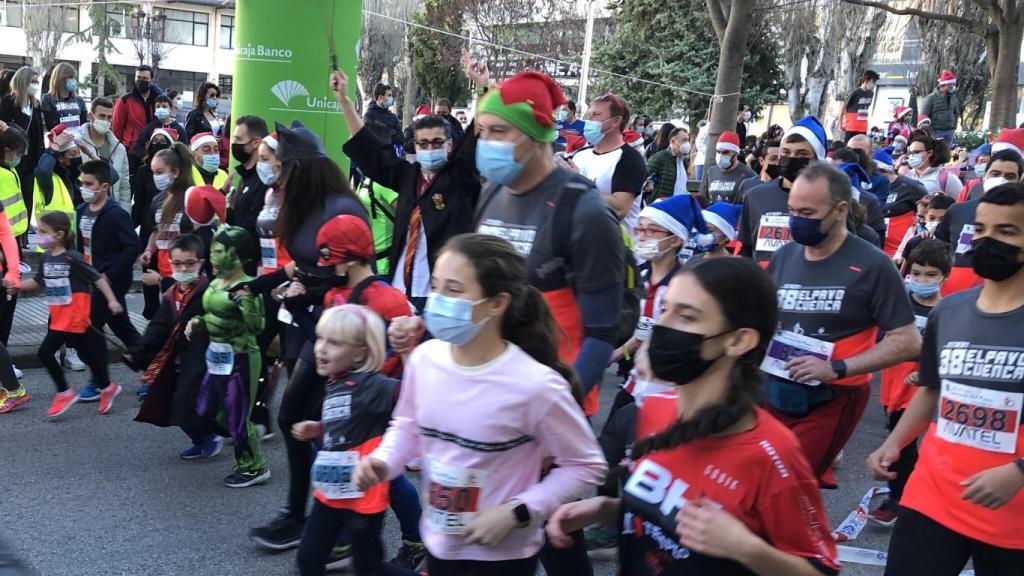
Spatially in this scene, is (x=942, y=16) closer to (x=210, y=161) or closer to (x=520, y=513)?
(x=210, y=161)

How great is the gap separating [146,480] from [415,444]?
330 centimetres

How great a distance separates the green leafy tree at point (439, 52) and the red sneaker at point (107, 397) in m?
40.9

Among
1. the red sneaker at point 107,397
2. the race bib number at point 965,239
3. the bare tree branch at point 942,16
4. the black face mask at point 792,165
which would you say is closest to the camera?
the black face mask at point 792,165

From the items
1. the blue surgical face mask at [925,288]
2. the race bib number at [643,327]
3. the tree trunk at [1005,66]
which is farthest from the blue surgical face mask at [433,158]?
the tree trunk at [1005,66]

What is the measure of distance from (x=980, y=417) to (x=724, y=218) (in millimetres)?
3214

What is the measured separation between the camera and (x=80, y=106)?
11.7 meters

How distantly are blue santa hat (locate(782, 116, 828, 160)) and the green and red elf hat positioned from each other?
239cm

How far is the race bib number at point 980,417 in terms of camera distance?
3.10 m

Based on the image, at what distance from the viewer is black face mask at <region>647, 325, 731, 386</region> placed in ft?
7.61

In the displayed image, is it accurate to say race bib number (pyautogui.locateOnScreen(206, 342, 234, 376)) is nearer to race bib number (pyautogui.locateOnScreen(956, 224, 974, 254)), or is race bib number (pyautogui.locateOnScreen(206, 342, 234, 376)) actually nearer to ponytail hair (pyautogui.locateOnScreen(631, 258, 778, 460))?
ponytail hair (pyautogui.locateOnScreen(631, 258, 778, 460))

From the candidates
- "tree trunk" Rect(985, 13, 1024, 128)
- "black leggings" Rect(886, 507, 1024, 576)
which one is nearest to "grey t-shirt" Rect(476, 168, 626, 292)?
"black leggings" Rect(886, 507, 1024, 576)

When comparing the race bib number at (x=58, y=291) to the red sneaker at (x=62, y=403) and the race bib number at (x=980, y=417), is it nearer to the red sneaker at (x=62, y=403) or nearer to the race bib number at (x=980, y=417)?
the red sneaker at (x=62, y=403)

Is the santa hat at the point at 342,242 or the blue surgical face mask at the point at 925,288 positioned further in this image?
the blue surgical face mask at the point at 925,288

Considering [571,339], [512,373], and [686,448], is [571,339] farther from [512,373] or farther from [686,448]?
[686,448]
